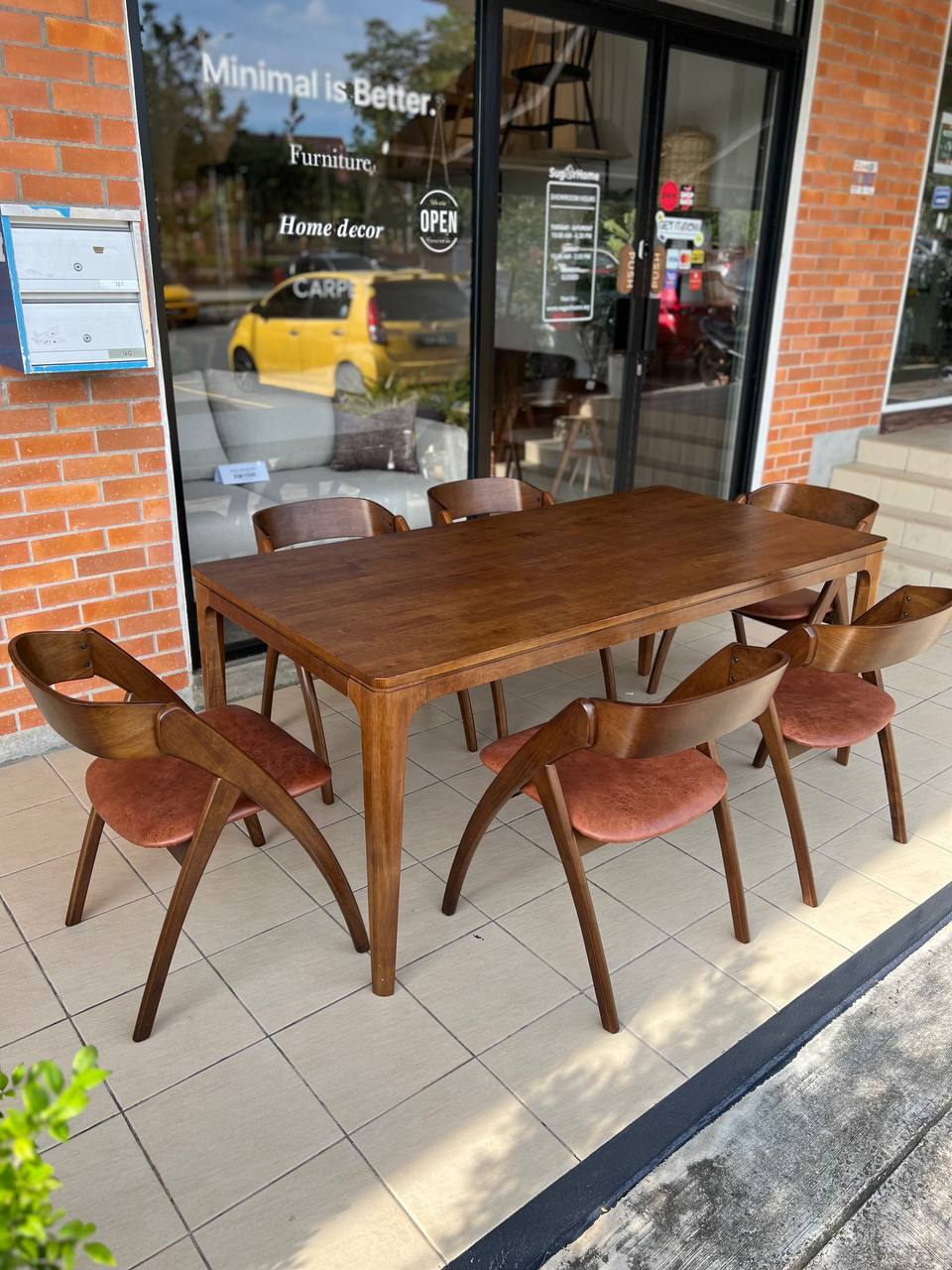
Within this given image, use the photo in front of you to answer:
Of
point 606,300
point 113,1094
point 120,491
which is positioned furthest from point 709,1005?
point 606,300

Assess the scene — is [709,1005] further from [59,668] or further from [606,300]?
[606,300]

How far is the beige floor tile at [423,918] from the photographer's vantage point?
7.45 ft

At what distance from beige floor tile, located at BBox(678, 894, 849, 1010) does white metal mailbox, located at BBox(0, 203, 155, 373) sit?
7.31 ft

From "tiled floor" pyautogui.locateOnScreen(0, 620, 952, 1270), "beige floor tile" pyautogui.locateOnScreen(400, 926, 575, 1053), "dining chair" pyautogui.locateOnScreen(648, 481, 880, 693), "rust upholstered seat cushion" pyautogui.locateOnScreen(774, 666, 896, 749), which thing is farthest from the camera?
"dining chair" pyautogui.locateOnScreen(648, 481, 880, 693)

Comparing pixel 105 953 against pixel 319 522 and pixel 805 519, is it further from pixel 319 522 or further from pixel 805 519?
pixel 805 519

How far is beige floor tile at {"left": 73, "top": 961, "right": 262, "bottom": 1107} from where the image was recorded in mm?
1891

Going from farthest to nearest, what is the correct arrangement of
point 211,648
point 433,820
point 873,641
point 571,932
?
1. point 433,820
2. point 211,648
3. point 571,932
4. point 873,641

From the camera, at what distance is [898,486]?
5238 mm

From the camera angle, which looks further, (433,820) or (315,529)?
(315,529)

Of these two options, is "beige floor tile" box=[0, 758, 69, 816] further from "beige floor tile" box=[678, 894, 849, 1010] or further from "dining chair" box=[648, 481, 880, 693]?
"dining chair" box=[648, 481, 880, 693]

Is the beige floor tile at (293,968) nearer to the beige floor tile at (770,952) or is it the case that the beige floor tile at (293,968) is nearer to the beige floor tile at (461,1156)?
the beige floor tile at (461,1156)

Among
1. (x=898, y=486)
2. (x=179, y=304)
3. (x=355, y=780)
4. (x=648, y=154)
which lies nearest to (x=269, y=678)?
(x=355, y=780)

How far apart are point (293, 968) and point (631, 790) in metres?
0.86

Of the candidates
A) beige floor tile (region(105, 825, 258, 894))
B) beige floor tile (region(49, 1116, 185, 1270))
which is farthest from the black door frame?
beige floor tile (region(49, 1116, 185, 1270))
